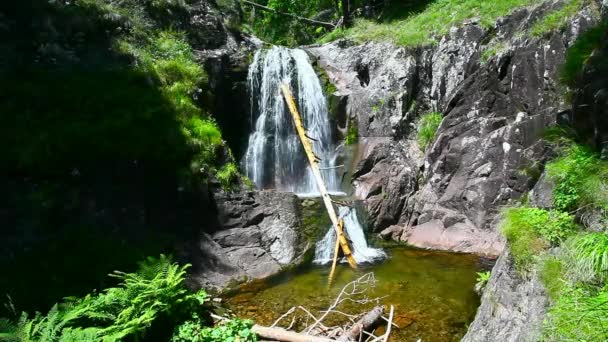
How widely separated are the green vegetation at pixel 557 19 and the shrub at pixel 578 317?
9833mm

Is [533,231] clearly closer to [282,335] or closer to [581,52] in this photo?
[581,52]

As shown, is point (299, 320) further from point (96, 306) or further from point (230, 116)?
point (230, 116)

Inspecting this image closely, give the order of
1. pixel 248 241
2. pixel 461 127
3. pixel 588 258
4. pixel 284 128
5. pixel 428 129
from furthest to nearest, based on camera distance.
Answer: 1. pixel 284 128
2. pixel 428 129
3. pixel 461 127
4. pixel 248 241
5. pixel 588 258

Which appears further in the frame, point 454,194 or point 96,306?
point 454,194

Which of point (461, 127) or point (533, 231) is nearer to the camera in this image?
point (533, 231)

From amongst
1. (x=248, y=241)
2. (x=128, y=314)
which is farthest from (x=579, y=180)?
(x=248, y=241)

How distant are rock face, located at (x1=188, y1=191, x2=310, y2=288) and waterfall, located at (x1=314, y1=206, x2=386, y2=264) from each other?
1.60ft

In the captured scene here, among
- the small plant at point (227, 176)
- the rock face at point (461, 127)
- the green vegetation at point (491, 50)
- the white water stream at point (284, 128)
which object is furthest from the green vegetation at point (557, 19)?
the small plant at point (227, 176)

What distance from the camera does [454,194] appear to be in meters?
11.6

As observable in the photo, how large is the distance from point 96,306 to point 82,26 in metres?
11.0

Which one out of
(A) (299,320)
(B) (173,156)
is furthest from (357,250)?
(B) (173,156)

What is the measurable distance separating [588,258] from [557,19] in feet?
32.4

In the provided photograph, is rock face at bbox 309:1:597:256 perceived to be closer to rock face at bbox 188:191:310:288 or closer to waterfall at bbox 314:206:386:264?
waterfall at bbox 314:206:386:264

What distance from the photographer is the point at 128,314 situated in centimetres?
542
